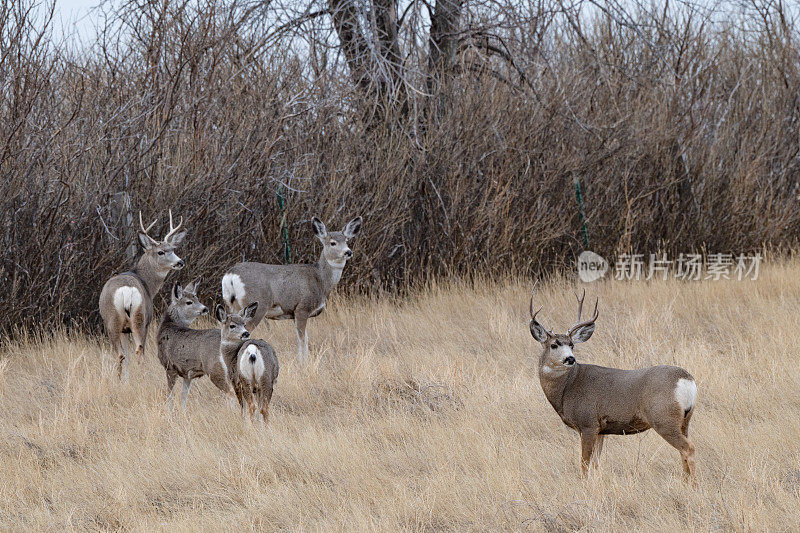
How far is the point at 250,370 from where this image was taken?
5816 millimetres

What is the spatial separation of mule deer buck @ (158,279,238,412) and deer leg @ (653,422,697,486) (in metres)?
2.83

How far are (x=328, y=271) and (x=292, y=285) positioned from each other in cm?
45

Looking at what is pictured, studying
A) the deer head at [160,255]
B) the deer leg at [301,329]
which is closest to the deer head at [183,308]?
the deer head at [160,255]

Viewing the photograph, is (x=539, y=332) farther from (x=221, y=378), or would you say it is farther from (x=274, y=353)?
(x=221, y=378)

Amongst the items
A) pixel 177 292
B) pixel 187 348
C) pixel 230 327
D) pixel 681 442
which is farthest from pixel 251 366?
pixel 681 442

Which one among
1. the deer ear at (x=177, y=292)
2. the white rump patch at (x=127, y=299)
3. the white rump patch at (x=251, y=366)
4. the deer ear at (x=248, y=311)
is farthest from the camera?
the white rump patch at (x=127, y=299)

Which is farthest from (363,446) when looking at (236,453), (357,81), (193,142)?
(357,81)

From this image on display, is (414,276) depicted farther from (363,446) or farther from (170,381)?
(363,446)

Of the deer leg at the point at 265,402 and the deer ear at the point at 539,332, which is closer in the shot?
the deer ear at the point at 539,332

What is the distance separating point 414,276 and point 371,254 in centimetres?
83

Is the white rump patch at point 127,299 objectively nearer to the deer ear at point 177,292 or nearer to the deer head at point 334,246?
the deer ear at point 177,292

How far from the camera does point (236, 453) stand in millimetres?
5574

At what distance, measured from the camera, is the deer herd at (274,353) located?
458cm

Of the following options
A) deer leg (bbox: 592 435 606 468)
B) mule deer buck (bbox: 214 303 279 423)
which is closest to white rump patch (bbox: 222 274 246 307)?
mule deer buck (bbox: 214 303 279 423)
